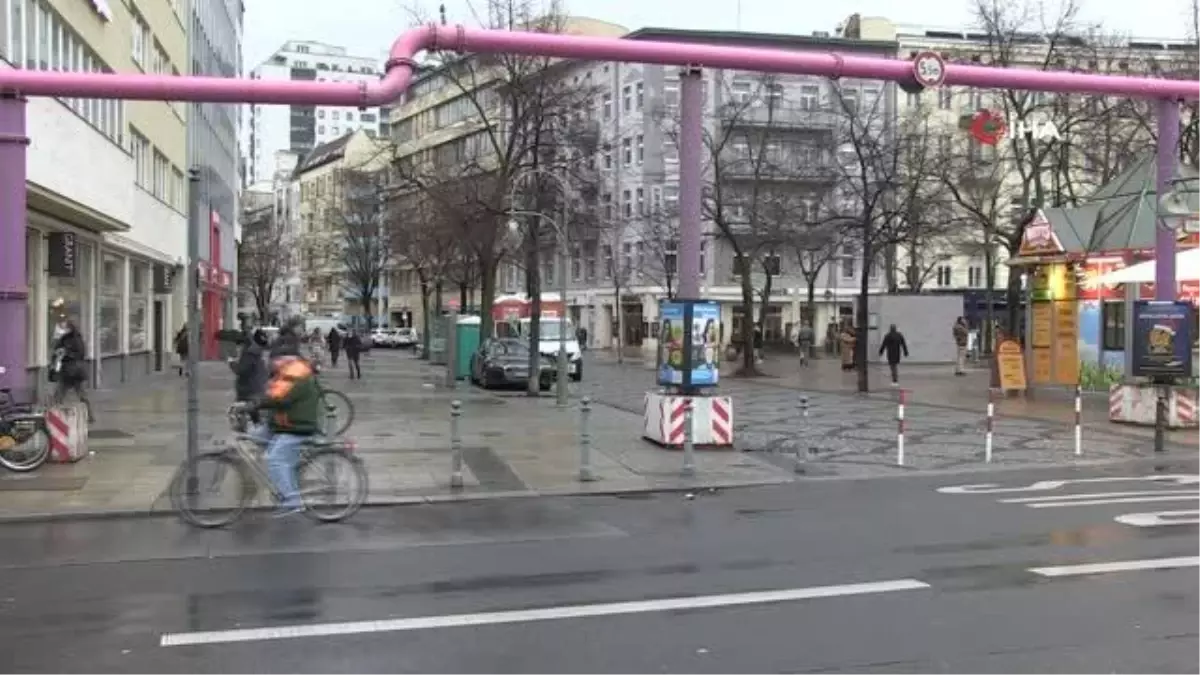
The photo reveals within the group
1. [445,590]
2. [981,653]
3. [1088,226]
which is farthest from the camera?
[1088,226]

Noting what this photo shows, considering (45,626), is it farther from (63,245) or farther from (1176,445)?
(63,245)

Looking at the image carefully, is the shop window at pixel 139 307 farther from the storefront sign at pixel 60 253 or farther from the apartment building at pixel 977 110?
the apartment building at pixel 977 110

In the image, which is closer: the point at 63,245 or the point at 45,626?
the point at 45,626

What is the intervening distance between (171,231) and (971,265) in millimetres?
57454

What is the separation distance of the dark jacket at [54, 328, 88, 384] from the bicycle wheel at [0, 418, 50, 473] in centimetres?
333

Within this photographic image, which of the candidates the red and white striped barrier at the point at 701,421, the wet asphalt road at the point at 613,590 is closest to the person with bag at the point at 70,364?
the wet asphalt road at the point at 613,590

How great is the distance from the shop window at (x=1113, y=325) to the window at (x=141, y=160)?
26.1m

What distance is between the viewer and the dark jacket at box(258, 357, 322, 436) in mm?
10914

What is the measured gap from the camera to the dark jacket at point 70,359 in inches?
693

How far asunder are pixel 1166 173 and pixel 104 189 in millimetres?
20031

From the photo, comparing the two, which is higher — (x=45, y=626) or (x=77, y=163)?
(x=77, y=163)

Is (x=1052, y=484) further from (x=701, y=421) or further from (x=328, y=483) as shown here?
(x=328, y=483)

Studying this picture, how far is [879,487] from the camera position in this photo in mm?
13914

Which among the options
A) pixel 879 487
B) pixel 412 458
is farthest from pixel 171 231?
pixel 879 487
